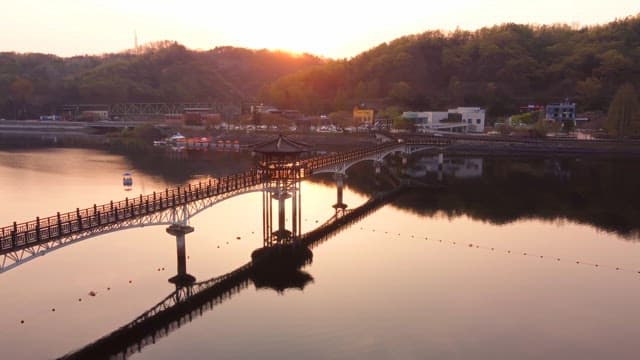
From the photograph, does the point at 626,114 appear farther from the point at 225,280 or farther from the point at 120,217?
the point at 120,217

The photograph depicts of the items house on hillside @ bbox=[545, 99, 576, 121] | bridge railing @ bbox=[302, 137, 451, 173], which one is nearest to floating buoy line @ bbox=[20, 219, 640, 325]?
bridge railing @ bbox=[302, 137, 451, 173]

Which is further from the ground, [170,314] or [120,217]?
[120,217]

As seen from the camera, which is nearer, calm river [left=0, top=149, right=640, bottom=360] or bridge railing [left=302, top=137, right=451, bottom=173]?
calm river [left=0, top=149, right=640, bottom=360]

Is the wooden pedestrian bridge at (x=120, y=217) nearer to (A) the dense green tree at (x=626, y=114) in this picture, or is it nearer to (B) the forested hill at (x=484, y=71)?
(A) the dense green tree at (x=626, y=114)

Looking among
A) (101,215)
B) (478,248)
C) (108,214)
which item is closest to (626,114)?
(478,248)

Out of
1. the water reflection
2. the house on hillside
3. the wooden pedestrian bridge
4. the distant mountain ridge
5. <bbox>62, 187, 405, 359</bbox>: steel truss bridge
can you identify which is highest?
the distant mountain ridge

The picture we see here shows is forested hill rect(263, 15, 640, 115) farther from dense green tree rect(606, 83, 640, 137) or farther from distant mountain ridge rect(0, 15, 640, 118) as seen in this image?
dense green tree rect(606, 83, 640, 137)
